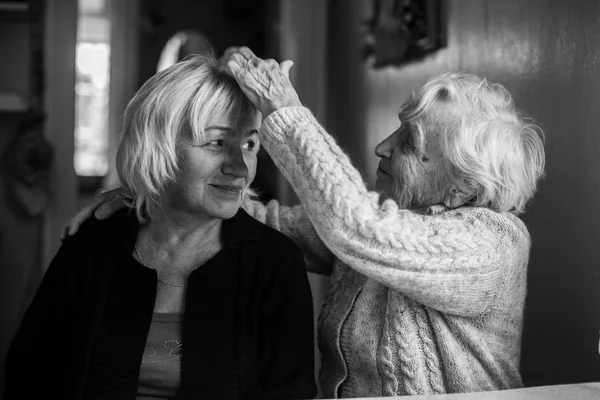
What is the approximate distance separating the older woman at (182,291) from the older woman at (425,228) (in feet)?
0.37

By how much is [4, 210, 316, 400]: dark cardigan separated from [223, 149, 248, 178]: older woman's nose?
144 millimetres

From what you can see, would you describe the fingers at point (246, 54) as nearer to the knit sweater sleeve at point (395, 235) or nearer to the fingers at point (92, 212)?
the knit sweater sleeve at point (395, 235)

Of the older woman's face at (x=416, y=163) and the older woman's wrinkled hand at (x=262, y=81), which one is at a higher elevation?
the older woman's wrinkled hand at (x=262, y=81)

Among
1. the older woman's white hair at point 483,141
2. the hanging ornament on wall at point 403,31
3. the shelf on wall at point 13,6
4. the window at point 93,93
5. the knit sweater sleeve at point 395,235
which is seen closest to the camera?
the knit sweater sleeve at point 395,235

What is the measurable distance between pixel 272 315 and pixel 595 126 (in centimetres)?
80

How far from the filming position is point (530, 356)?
5.88ft

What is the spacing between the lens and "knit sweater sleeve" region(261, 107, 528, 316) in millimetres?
1295

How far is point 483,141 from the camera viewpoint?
1408 mm

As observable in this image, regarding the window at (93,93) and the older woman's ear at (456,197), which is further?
the window at (93,93)

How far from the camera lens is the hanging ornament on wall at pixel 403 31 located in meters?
2.30

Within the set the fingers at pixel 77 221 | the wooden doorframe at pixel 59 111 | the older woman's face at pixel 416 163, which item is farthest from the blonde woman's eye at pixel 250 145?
the wooden doorframe at pixel 59 111

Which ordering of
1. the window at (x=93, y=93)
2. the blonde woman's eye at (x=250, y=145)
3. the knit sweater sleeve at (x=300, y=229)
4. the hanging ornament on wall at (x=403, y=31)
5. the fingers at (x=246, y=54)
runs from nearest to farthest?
1. the fingers at (x=246, y=54)
2. the blonde woman's eye at (x=250, y=145)
3. the knit sweater sleeve at (x=300, y=229)
4. the hanging ornament on wall at (x=403, y=31)
5. the window at (x=93, y=93)

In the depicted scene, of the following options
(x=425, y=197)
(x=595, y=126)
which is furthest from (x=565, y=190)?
(x=425, y=197)

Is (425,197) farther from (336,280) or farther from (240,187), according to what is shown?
(240,187)
